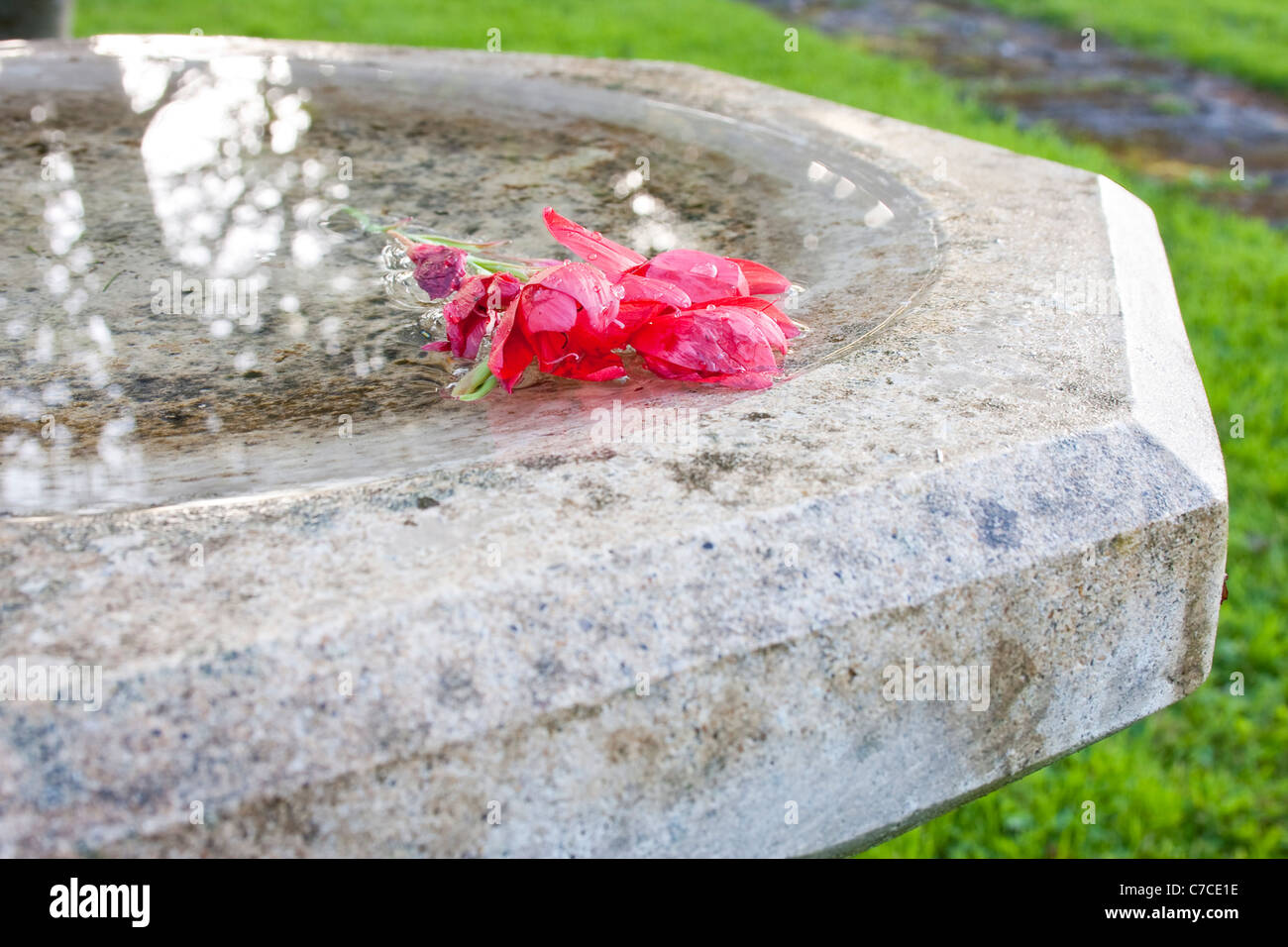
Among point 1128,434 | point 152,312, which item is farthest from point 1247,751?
point 152,312

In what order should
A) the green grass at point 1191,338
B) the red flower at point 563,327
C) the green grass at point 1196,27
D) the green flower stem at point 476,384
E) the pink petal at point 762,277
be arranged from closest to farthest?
the red flower at point 563,327, the green flower stem at point 476,384, the pink petal at point 762,277, the green grass at point 1191,338, the green grass at point 1196,27

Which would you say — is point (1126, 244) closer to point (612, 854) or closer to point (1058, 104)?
point (612, 854)

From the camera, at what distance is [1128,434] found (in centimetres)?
117

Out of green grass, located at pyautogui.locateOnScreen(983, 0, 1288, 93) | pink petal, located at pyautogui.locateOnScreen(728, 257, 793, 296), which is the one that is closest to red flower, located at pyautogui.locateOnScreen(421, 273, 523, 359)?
pink petal, located at pyautogui.locateOnScreen(728, 257, 793, 296)

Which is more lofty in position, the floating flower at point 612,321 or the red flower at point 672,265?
the red flower at point 672,265

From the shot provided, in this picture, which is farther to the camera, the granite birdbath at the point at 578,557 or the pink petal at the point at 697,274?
the pink petal at the point at 697,274

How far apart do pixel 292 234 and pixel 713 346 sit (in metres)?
0.91

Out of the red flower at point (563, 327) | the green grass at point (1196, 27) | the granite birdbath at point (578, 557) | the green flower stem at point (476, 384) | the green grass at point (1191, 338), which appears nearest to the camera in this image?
the granite birdbath at point (578, 557)

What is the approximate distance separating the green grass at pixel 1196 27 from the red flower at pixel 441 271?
7182 millimetres

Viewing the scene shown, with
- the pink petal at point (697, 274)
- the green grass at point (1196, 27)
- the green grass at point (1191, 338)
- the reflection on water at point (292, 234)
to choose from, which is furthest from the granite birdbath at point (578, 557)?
the green grass at point (1196, 27)

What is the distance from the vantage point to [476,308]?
54.4 inches

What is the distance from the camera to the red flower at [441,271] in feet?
5.13

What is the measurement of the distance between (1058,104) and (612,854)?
7.18 meters

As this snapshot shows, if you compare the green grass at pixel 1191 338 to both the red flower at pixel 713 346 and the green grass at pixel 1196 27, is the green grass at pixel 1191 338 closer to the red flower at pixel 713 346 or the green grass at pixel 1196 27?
the green grass at pixel 1196 27
